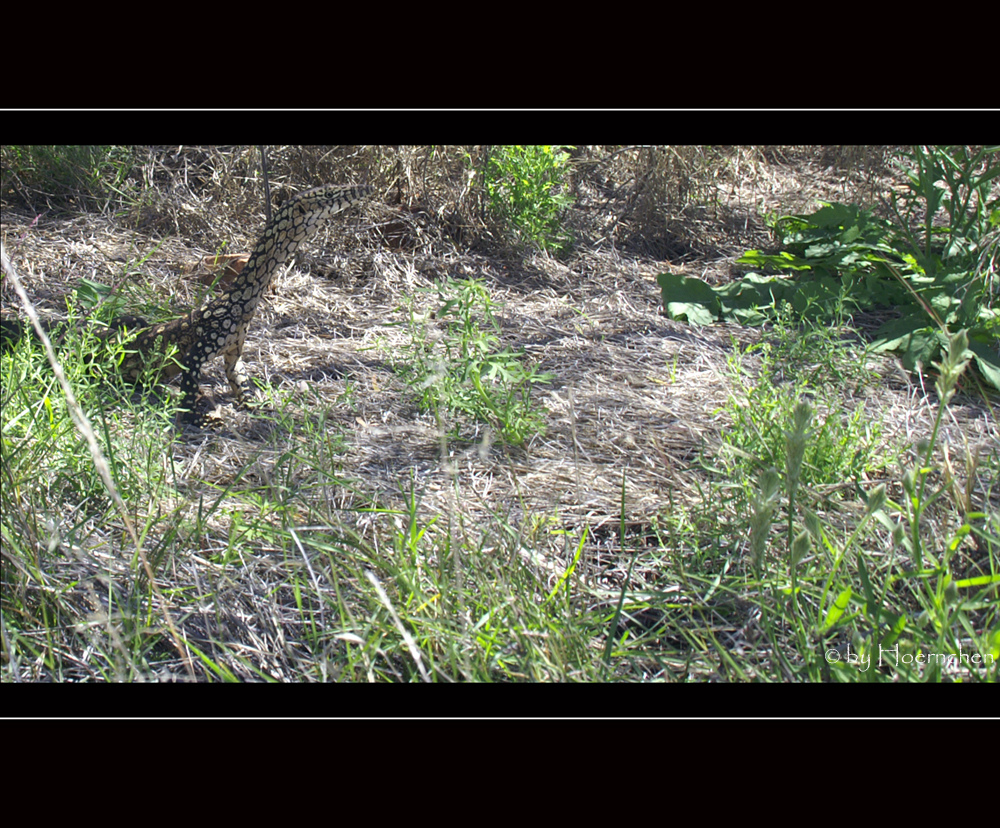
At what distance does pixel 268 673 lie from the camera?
5.35 ft

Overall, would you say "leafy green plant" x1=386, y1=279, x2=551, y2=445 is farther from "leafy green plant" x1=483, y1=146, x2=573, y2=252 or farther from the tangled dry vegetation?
"leafy green plant" x1=483, y1=146, x2=573, y2=252

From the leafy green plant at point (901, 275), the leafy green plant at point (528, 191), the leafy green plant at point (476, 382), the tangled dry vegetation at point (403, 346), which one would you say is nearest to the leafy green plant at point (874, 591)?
the tangled dry vegetation at point (403, 346)

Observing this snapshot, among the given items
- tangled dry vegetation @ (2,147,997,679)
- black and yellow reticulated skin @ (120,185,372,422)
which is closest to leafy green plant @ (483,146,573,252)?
tangled dry vegetation @ (2,147,997,679)

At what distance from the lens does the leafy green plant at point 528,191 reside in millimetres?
4316

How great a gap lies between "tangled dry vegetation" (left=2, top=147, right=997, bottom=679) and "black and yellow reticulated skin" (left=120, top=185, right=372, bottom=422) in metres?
0.21

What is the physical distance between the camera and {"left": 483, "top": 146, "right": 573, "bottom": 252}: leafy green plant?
4316mm

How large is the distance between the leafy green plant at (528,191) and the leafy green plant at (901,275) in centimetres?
98

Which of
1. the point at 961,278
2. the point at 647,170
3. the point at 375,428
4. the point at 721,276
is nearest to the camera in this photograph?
the point at 375,428

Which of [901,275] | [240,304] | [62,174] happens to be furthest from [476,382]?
[62,174]

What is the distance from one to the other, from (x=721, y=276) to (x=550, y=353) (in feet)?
5.13

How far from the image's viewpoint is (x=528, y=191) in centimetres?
434

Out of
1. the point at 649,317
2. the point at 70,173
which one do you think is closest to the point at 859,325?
the point at 649,317
